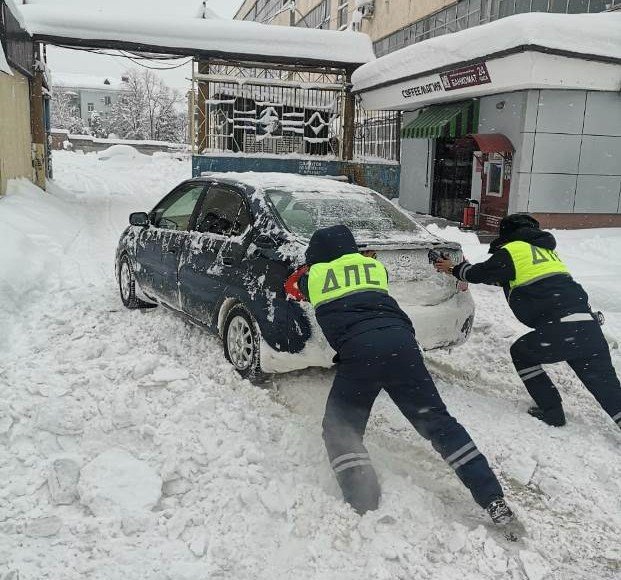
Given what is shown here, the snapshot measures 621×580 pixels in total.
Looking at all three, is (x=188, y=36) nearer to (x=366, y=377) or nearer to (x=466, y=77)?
(x=466, y=77)

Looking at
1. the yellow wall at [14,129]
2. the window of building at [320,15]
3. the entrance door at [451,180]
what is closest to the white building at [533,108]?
the entrance door at [451,180]

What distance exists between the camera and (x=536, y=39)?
1134 centimetres

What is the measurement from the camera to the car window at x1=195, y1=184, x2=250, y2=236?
4.87 metres

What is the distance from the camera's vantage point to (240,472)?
11.1 feet

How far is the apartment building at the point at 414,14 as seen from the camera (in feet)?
53.0

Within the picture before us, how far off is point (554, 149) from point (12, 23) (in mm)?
11683

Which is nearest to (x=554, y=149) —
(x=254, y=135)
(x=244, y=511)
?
(x=254, y=135)

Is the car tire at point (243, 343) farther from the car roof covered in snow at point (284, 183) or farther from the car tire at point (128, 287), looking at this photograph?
the car tire at point (128, 287)

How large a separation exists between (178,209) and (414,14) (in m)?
21.1

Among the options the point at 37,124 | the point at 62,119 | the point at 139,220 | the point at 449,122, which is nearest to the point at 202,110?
the point at 37,124

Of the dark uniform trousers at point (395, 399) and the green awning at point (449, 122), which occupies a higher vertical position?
the green awning at point (449, 122)

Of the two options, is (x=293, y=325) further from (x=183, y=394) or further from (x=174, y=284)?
(x=174, y=284)

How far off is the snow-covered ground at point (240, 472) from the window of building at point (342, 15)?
98.7 feet

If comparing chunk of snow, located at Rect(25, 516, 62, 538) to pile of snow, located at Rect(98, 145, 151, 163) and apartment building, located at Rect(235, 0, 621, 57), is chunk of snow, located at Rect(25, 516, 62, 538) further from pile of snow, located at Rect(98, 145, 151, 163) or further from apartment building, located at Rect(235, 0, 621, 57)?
pile of snow, located at Rect(98, 145, 151, 163)
